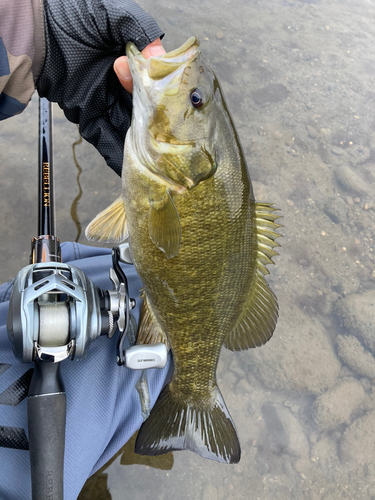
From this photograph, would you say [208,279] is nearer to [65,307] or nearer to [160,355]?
[160,355]

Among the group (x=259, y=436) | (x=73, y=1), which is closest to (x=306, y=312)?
(x=259, y=436)

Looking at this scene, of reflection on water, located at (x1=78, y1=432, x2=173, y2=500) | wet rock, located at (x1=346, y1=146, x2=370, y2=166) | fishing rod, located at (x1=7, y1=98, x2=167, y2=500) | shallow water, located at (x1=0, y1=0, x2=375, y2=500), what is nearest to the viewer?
fishing rod, located at (x1=7, y1=98, x2=167, y2=500)

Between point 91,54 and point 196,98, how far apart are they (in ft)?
1.97

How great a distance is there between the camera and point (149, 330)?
1.51 m

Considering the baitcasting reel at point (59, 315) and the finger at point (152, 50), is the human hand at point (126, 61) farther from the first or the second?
the baitcasting reel at point (59, 315)

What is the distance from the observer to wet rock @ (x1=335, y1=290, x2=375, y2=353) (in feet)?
7.75

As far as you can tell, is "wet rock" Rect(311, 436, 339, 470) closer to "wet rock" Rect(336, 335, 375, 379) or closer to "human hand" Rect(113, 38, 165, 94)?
"wet rock" Rect(336, 335, 375, 379)

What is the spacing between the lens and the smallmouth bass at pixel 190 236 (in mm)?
1229

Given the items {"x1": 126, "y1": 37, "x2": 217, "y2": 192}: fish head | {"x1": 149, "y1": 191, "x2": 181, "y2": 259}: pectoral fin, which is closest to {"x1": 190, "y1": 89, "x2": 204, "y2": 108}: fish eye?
{"x1": 126, "y1": 37, "x2": 217, "y2": 192}: fish head

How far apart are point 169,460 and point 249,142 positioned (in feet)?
7.49

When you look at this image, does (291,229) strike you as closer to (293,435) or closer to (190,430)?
(293,435)

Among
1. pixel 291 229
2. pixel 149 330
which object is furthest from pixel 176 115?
pixel 291 229

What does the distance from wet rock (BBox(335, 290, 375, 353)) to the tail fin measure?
1251 mm

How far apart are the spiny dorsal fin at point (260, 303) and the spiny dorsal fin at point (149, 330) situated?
270mm
